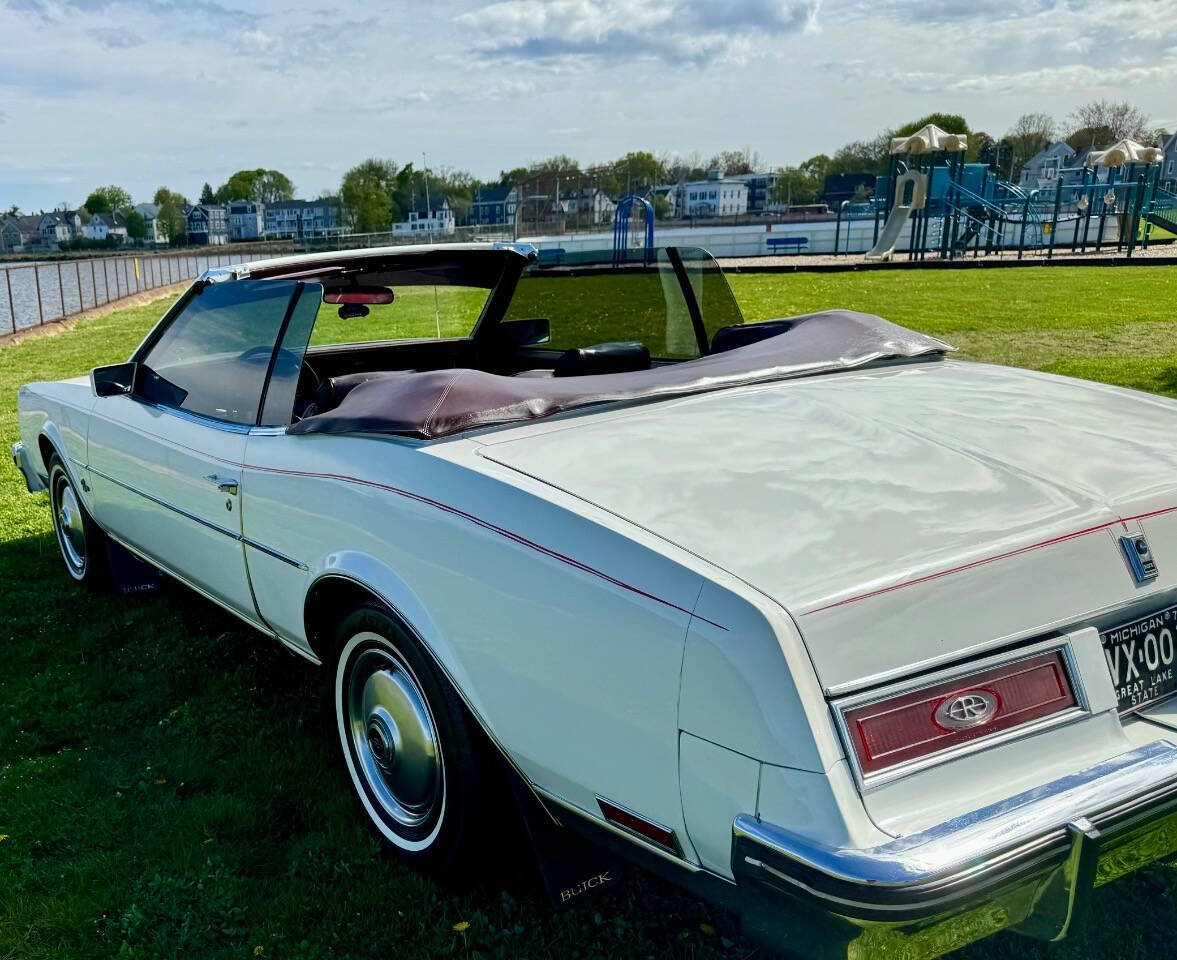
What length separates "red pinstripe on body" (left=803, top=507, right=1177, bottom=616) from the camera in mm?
1661

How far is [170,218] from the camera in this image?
129 meters

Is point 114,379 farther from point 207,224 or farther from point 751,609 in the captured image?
point 207,224

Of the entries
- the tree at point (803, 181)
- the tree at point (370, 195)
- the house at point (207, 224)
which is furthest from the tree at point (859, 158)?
the house at point (207, 224)

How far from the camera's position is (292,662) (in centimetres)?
387

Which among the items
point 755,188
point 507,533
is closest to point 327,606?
point 507,533

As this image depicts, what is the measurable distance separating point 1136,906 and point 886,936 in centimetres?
116

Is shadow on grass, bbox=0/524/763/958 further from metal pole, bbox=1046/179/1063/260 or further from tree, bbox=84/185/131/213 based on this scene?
tree, bbox=84/185/131/213

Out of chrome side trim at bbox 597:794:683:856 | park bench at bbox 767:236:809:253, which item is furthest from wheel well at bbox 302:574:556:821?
park bench at bbox 767:236:809:253

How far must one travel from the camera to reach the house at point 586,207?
211 ft

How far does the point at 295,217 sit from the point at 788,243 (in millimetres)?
104609

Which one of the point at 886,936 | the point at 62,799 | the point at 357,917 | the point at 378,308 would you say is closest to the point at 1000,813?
the point at 886,936

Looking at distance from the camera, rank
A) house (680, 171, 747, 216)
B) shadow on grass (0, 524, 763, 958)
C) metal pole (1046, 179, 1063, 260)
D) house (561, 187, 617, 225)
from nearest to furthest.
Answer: shadow on grass (0, 524, 763, 958) → metal pole (1046, 179, 1063, 260) → house (561, 187, 617, 225) → house (680, 171, 747, 216)

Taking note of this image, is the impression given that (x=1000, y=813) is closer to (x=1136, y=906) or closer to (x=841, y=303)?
(x=1136, y=906)

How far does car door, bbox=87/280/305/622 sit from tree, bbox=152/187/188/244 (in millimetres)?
138699
